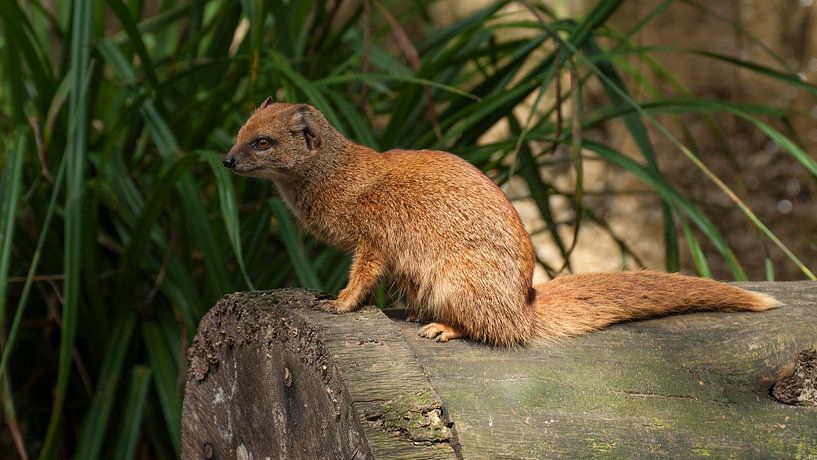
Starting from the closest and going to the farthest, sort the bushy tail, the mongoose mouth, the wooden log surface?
the wooden log surface, the bushy tail, the mongoose mouth

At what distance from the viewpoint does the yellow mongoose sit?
1.84m

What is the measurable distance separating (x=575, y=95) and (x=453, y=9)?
11.4 ft

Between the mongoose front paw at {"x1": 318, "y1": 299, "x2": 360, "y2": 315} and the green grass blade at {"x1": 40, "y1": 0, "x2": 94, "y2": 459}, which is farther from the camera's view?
the green grass blade at {"x1": 40, "y1": 0, "x2": 94, "y2": 459}

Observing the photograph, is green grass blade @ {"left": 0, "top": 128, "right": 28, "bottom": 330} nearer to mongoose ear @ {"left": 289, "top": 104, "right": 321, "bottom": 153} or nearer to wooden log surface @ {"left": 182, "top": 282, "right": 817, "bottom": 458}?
wooden log surface @ {"left": 182, "top": 282, "right": 817, "bottom": 458}

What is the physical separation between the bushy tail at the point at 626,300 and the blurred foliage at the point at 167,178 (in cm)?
43

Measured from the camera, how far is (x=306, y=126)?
2.10 meters

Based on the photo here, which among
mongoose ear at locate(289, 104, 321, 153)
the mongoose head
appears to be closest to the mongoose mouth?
the mongoose head

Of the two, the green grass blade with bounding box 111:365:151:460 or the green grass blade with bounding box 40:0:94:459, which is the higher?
the green grass blade with bounding box 40:0:94:459

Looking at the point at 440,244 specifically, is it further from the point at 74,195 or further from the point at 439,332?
the point at 74,195

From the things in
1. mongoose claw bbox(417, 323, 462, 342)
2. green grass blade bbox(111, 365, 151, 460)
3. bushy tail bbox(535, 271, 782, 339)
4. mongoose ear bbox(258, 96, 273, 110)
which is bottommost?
green grass blade bbox(111, 365, 151, 460)

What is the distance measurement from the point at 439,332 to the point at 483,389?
0.24m

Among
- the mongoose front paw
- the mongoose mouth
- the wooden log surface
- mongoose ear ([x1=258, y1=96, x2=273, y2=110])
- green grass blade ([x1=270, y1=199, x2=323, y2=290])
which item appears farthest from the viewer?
green grass blade ([x1=270, y1=199, x2=323, y2=290])

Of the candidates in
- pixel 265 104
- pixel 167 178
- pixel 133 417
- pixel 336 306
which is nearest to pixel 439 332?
pixel 336 306

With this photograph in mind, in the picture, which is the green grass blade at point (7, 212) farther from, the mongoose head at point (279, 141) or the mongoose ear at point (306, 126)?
the mongoose ear at point (306, 126)
